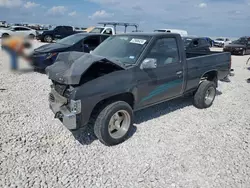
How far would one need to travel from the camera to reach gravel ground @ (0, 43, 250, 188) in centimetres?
279

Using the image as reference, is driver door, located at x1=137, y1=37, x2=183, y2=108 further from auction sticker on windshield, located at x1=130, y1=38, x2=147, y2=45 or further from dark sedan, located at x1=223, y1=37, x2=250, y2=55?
dark sedan, located at x1=223, y1=37, x2=250, y2=55

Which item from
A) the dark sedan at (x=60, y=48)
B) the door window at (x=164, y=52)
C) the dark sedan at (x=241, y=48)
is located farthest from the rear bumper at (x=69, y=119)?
the dark sedan at (x=241, y=48)

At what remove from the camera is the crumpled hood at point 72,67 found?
302cm

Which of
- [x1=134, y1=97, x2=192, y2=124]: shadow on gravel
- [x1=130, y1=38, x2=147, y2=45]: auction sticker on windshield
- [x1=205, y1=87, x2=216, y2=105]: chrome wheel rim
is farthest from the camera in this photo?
[x1=205, y1=87, x2=216, y2=105]: chrome wheel rim

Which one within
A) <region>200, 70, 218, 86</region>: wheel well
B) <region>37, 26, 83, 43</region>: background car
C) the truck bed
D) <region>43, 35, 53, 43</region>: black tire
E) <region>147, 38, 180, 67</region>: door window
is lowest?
<region>200, 70, 218, 86</region>: wheel well

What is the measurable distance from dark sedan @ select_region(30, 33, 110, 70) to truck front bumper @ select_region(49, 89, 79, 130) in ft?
14.4

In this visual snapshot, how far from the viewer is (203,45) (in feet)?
37.6

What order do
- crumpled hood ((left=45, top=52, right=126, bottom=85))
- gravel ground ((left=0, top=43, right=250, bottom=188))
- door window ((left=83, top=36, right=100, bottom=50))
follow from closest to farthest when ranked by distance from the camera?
1. gravel ground ((left=0, top=43, right=250, bottom=188))
2. crumpled hood ((left=45, top=52, right=126, bottom=85))
3. door window ((left=83, top=36, right=100, bottom=50))

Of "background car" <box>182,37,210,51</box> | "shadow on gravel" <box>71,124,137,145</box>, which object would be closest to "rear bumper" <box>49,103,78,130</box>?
"shadow on gravel" <box>71,124,137,145</box>

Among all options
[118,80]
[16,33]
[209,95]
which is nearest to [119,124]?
[118,80]

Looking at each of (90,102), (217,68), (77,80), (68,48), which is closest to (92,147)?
(90,102)

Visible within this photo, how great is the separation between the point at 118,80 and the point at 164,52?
144 centimetres

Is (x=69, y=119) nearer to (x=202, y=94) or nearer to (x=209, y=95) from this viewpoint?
(x=202, y=94)

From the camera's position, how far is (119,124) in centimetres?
370
